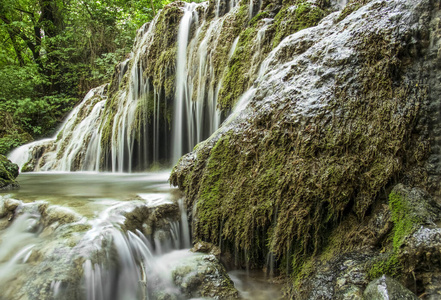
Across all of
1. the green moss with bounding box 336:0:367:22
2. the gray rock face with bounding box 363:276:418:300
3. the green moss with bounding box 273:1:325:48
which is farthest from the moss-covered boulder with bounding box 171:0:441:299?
the green moss with bounding box 273:1:325:48

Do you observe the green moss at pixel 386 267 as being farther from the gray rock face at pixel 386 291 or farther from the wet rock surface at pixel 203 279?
the wet rock surface at pixel 203 279

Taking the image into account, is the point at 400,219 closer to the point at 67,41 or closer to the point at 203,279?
the point at 203,279

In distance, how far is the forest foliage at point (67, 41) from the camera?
44.8 feet

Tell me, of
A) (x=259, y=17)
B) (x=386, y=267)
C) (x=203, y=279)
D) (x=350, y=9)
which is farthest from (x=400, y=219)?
(x=259, y=17)

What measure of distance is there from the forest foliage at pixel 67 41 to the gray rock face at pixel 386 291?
14.3 m

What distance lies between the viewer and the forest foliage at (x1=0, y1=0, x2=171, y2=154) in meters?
13.6

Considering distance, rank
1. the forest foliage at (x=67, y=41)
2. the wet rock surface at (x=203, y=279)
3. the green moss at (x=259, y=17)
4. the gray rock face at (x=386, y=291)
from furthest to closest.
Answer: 1. the forest foliage at (x=67, y=41)
2. the green moss at (x=259, y=17)
3. the wet rock surface at (x=203, y=279)
4. the gray rock face at (x=386, y=291)

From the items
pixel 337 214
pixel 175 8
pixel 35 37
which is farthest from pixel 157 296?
pixel 35 37

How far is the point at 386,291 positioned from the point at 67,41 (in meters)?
17.0

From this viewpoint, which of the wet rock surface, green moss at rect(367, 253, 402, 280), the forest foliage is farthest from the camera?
the forest foliage

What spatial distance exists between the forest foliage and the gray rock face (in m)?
14.3

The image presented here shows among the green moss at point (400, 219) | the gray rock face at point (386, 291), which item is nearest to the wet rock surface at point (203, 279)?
the gray rock face at point (386, 291)

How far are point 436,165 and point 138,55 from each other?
852 cm

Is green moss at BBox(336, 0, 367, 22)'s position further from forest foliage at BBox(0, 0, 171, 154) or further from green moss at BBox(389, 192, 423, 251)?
forest foliage at BBox(0, 0, 171, 154)
